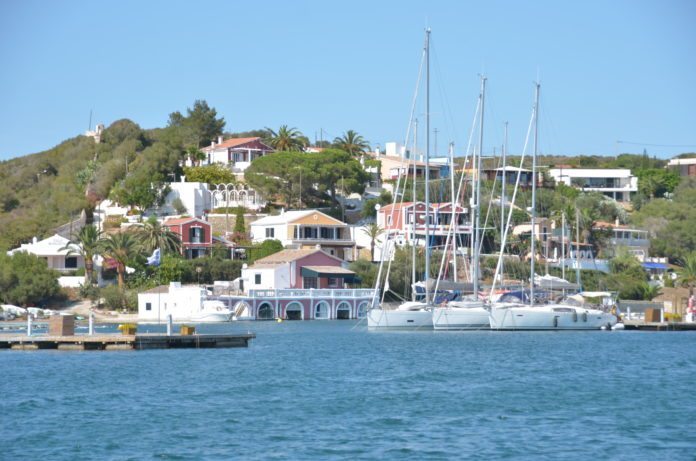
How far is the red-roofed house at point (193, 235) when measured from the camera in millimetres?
104688

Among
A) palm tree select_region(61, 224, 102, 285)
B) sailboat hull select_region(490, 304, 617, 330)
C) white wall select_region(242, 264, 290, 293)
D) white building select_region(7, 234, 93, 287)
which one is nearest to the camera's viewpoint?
sailboat hull select_region(490, 304, 617, 330)

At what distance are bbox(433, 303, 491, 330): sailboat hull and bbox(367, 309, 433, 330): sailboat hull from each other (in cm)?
56

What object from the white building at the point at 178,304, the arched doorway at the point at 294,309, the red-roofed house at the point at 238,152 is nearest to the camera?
the white building at the point at 178,304

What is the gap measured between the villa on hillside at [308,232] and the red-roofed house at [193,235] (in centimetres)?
618

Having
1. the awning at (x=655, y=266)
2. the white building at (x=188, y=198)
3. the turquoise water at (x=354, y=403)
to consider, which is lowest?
the turquoise water at (x=354, y=403)

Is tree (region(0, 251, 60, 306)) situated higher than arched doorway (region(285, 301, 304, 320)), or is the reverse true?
tree (region(0, 251, 60, 306))

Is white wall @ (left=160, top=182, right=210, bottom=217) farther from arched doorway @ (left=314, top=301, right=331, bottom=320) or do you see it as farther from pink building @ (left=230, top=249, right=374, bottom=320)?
arched doorway @ (left=314, top=301, right=331, bottom=320)

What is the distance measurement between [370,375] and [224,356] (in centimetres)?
948

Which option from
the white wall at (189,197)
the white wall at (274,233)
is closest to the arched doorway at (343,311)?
the white wall at (274,233)

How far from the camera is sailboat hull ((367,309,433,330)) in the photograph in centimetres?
6962

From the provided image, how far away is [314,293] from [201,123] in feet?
180

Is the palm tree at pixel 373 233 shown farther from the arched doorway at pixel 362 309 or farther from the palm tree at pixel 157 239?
the palm tree at pixel 157 239

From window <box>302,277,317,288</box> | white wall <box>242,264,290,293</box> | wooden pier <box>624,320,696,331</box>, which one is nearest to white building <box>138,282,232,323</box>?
white wall <box>242,264,290,293</box>

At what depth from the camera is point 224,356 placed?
180ft
